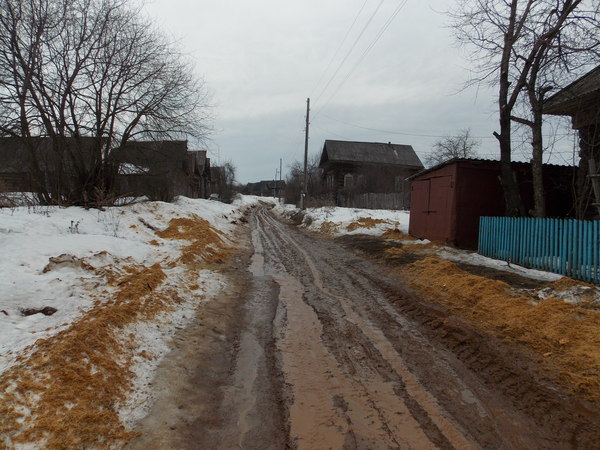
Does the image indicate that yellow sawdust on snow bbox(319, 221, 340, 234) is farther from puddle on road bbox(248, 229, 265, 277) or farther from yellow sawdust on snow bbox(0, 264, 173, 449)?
yellow sawdust on snow bbox(0, 264, 173, 449)

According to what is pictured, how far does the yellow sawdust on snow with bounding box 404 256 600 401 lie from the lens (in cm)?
429

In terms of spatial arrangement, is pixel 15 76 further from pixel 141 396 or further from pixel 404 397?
pixel 404 397

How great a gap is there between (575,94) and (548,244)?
563 cm

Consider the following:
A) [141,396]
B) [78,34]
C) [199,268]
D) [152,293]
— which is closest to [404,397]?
[141,396]

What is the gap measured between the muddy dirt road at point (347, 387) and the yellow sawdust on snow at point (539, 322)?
411mm

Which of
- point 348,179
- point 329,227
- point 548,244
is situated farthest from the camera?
point 348,179

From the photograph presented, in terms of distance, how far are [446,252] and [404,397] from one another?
923 cm

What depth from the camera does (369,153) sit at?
44.8 metres

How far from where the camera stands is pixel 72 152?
14.4 m

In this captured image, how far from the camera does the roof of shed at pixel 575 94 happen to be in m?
11.3

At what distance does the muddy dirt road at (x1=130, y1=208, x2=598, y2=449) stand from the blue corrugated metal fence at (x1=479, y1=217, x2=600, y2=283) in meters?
3.78

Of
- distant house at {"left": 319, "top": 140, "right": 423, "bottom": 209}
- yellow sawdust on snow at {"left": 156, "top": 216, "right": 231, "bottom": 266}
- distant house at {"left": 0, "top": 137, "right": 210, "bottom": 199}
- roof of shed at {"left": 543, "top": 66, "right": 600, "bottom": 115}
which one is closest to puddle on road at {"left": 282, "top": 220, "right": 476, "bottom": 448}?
yellow sawdust on snow at {"left": 156, "top": 216, "right": 231, "bottom": 266}

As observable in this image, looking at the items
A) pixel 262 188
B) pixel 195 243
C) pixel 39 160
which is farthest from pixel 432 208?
pixel 262 188

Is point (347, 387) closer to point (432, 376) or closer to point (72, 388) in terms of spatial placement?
point (432, 376)
